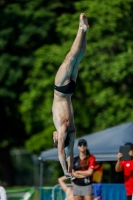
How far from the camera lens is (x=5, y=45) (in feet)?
101

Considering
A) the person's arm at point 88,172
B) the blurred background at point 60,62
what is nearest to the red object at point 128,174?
the person's arm at point 88,172

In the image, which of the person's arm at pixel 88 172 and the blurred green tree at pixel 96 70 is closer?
the person's arm at pixel 88 172

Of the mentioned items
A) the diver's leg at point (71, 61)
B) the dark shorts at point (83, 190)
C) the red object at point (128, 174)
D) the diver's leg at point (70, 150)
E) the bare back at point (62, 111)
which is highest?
the diver's leg at point (71, 61)

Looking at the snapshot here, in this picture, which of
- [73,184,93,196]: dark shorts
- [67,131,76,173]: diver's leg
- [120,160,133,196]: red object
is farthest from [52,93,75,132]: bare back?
[73,184,93,196]: dark shorts

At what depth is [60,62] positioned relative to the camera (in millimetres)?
26719

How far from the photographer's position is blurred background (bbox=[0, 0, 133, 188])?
85.0ft

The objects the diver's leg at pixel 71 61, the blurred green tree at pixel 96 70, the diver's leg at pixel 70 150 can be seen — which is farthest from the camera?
the blurred green tree at pixel 96 70

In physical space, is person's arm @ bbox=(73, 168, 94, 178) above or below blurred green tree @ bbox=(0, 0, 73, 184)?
below

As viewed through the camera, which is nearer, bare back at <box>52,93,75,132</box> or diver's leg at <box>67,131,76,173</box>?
bare back at <box>52,93,75,132</box>

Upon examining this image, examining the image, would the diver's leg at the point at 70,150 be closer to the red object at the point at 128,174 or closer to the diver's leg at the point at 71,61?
the diver's leg at the point at 71,61

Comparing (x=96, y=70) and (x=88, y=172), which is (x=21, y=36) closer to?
(x=96, y=70)

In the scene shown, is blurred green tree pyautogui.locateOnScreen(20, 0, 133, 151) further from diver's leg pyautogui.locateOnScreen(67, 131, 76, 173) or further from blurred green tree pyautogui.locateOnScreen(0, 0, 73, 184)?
diver's leg pyautogui.locateOnScreen(67, 131, 76, 173)

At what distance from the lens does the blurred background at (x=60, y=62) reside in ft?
85.0

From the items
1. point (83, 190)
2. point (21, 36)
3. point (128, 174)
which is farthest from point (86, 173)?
point (21, 36)
